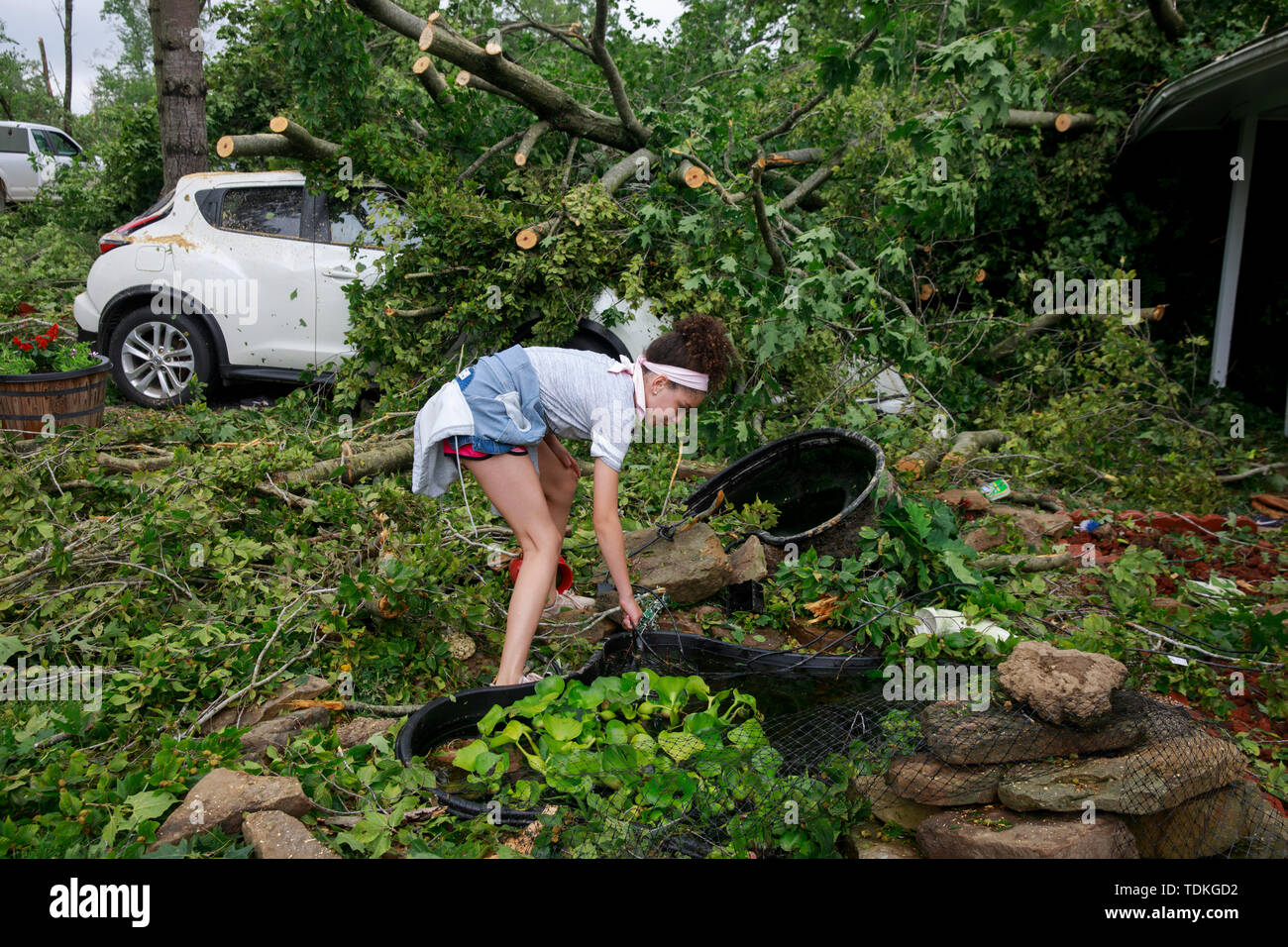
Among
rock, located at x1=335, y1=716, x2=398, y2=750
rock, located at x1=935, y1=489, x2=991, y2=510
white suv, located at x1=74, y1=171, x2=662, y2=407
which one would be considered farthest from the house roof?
rock, located at x1=335, y1=716, x2=398, y2=750

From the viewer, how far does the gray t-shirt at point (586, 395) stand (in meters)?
3.13

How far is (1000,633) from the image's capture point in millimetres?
3648

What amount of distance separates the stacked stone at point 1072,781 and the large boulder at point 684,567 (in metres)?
1.54

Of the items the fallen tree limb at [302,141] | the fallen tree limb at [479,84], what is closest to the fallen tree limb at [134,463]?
the fallen tree limb at [302,141]

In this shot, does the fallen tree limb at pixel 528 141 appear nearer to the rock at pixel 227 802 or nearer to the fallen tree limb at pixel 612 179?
the fallen tree limb at pixel 612 179

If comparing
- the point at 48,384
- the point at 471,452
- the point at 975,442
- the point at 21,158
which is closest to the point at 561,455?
the point at 471,452

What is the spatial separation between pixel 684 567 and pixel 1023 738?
1860 mm

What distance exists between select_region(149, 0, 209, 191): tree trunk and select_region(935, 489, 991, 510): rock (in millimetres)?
7813

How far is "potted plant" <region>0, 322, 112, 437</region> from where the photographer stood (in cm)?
496

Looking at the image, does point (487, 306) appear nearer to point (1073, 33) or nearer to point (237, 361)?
point (237, 361)

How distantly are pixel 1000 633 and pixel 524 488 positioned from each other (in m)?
2.05

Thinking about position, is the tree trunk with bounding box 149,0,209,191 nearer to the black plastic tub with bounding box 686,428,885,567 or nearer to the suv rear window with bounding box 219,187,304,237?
the suv rear window with bounding box 219,187,304,237
